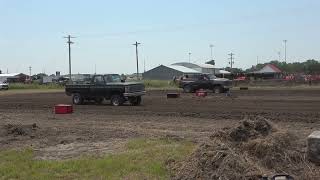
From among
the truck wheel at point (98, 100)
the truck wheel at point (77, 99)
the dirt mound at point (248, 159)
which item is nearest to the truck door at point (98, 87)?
the truck wheel at point (98, 100)

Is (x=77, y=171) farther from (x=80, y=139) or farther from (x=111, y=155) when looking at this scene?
(x=80, y=139)

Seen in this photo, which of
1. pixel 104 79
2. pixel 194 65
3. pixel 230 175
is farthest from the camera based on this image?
pixel 194 65

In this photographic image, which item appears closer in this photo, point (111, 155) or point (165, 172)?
point (165, 172)

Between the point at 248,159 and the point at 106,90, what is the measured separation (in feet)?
79.1

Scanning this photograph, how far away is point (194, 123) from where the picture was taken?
1947 cm

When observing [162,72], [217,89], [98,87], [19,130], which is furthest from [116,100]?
[162,72]

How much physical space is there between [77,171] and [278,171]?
366cm

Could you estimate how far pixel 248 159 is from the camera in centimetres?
887

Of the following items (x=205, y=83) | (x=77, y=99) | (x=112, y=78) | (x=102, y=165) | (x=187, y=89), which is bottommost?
(x=102, y=165)

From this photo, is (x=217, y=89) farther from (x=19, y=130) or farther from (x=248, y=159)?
(x=248, y=159)

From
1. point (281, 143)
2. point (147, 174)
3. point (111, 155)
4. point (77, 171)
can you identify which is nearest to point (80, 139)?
point (111, 155)

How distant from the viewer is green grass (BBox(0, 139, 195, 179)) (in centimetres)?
973

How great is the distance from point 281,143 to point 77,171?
3653 millimetres

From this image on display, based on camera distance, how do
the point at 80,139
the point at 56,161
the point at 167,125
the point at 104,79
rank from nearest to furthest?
1. the point at 56,161
2. the point at 80,139
3. the point at 167,125
4. the point at 104,79
